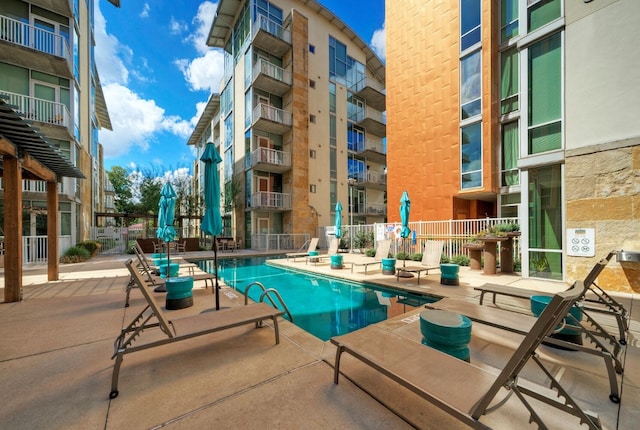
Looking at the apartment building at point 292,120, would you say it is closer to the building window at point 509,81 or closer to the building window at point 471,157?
the building window at point 471,157

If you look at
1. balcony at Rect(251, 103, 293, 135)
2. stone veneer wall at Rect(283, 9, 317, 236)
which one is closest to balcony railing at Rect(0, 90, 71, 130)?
balcony at Rect(251, 103, 293, 135)

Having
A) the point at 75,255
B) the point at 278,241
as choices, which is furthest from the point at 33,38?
the point at 278,241

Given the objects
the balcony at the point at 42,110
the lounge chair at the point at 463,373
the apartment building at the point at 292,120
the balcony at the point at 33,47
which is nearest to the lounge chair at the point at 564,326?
the lounge chair at the point at 463,373

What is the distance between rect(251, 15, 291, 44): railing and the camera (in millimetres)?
16547

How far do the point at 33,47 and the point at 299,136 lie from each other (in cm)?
1277

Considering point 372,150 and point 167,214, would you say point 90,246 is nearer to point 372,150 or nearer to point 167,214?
point 167,214

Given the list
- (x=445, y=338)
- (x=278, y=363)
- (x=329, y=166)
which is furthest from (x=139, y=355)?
(x=329, y=166)

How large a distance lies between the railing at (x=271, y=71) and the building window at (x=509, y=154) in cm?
1355

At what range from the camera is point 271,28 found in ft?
57.4

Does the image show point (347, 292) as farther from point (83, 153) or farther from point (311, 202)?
point (83, 153)

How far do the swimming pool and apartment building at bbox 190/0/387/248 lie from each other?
9365mm

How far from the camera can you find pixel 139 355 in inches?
112

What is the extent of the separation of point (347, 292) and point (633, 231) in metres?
6.13

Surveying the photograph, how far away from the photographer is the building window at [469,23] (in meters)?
11.5
